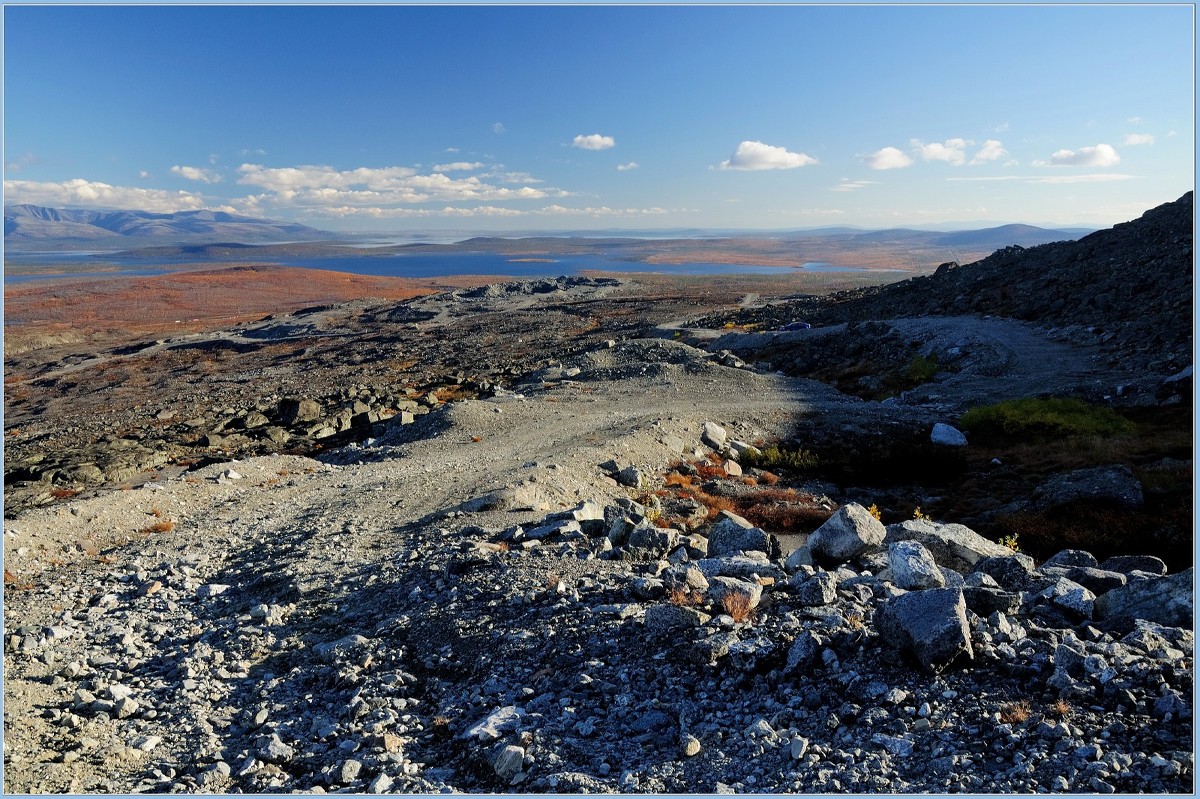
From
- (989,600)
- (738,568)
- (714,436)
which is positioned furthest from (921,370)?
(989,600)

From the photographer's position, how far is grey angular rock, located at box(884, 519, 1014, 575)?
1053cm

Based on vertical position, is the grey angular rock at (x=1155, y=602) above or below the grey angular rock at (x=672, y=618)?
above

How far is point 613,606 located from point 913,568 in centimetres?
385

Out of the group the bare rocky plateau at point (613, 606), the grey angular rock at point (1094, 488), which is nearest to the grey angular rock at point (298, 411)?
the bare rocky plateau at point (613, 606)

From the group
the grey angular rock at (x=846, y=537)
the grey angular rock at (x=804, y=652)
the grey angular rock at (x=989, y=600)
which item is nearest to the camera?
the grey angular rock at (x=804, y=652)

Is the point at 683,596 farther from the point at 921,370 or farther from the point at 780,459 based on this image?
the point at 921,370

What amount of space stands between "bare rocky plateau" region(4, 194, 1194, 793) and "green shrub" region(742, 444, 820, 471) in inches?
5.5

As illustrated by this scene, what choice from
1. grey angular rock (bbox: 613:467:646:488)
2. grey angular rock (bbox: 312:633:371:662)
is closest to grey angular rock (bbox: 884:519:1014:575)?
grey angular rock (bbox: 613:467:646:488)

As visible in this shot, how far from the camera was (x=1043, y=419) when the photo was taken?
2431 cm

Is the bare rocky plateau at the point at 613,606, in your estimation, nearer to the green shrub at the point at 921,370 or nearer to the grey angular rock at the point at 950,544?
the grey angular rock at the point at 950,544

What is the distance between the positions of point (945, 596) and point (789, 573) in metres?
3.32

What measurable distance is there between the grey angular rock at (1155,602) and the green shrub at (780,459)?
13167 millimetres

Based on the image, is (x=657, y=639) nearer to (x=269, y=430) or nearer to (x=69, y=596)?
(x=69, y=596)

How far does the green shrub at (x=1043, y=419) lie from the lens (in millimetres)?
23312
